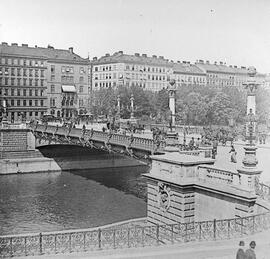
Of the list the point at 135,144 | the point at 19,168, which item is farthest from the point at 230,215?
the point at 19,168

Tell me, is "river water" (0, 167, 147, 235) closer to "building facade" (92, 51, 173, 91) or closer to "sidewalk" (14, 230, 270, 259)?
"sidewalk" (14, 230, 270, 259)

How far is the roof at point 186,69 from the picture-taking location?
135500 millimetres

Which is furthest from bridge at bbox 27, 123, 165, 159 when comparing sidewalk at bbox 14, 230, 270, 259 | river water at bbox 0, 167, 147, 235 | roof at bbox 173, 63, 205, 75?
roof at bbox 173, 63, 205, 75

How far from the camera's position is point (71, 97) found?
382 ft

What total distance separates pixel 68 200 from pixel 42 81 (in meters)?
67.4

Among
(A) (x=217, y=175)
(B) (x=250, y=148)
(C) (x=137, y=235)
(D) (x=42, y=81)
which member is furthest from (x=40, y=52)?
(C) (x=137, y=235)

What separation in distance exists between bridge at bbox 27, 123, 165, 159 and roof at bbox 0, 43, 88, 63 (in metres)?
37.5

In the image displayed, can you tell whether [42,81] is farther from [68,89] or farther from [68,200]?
[68,200]

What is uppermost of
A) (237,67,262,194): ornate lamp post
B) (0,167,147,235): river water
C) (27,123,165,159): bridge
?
(237,67,262,194): ornate lamp post

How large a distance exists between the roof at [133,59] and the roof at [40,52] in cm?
795

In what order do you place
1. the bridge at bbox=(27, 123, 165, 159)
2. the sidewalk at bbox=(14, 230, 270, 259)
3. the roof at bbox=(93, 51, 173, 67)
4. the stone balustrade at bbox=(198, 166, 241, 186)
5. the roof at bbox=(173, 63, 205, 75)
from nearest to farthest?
the sidewalk at bbox=(14, 230, 270, 259) → the stone balustrade at bbox=(198, 166, 241, 186) → the bridge at bbox=(27, 123, 165, 159) → the roof at bbox=(93, 51, 173, 67) → the roof at bbox=(173, 63, 205, 75)

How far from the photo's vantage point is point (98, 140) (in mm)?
46938

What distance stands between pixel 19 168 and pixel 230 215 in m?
42.7

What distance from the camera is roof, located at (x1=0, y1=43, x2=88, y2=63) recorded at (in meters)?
101
